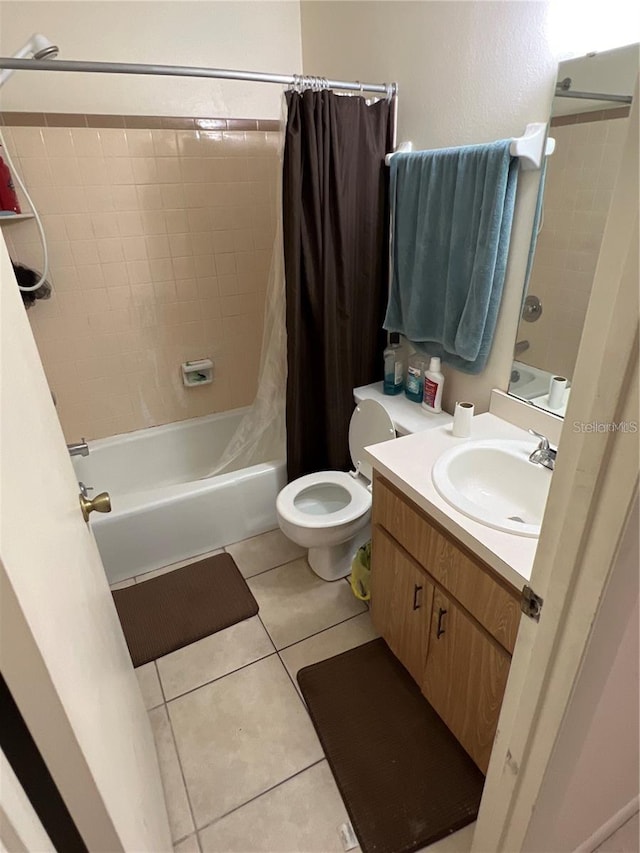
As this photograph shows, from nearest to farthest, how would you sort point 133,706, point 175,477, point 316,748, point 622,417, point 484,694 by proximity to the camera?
point 622,417 < point 133,706 < point 484,694 < point 316,748 < point 175,477

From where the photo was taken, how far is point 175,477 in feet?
8.91

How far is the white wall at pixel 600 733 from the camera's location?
2.22 ft

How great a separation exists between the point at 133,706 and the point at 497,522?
0.94 meters

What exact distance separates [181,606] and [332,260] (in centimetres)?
153

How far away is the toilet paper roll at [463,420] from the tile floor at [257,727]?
85 cm

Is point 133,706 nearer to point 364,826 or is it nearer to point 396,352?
point 364,826

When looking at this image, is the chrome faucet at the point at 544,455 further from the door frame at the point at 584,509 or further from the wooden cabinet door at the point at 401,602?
the door frame at the point at 584,509

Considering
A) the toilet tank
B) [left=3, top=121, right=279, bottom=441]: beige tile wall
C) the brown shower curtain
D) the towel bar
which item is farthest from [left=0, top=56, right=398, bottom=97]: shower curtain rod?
the toilet tank

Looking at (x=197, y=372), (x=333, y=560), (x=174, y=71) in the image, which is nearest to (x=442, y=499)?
(x=333, y=560)

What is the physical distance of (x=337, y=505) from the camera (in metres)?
2.14

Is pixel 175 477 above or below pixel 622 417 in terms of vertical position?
below

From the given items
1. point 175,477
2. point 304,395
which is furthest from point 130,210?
point 175,477

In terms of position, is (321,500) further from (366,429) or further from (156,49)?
(156,49)

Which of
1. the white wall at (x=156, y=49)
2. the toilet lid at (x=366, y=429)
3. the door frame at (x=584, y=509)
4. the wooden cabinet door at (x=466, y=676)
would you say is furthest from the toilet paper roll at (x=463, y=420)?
the white wall at (x=156, y=49)
